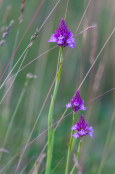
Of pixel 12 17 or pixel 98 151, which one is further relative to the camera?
pixel 12 17

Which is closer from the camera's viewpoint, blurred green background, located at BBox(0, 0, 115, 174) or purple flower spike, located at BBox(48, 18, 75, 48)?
purple flower spike, located at BBox(48, 18, 75, 48)

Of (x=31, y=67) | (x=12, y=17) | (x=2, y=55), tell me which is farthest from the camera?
(x=12, y=17)

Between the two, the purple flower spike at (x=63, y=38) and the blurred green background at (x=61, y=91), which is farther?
the blurred green background at (x=61, y=91)

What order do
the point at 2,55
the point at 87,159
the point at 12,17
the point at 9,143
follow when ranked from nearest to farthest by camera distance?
the point at 9,143
the point at 87,159
the point at 2,55
the point at 12,17

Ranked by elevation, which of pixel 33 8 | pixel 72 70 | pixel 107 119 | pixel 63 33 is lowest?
pixel 63 33

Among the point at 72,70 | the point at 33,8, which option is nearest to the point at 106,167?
the point at 72,70

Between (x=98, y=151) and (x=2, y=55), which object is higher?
(x=2, y=55)

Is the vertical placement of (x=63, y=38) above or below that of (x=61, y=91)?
below

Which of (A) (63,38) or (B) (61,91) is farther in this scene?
(B) (61,91)

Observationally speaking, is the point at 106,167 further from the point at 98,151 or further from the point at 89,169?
the point at 98,151

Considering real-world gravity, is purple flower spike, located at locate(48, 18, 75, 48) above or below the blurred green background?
below

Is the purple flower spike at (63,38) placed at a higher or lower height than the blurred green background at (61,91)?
lower
